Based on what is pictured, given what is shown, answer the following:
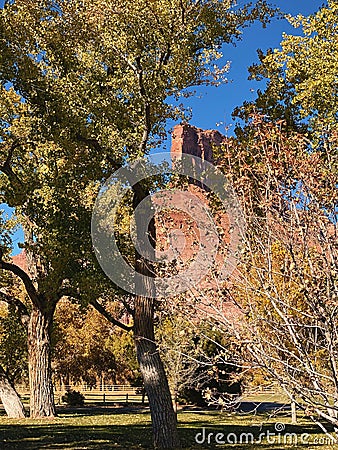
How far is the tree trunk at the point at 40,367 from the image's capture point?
19672mm

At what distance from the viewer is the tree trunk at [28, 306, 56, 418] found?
19.7 metres

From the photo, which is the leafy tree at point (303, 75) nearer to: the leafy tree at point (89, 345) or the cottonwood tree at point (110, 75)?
the cottonwood tree at point (110, 75)

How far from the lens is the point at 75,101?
1166 cm

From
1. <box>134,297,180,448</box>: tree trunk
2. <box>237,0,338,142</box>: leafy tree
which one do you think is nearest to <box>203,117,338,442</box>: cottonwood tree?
<box>134,297,180,448</box>: tree trunk

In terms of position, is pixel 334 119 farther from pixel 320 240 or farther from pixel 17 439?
pixel 17 439

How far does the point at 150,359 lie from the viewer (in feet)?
38.9

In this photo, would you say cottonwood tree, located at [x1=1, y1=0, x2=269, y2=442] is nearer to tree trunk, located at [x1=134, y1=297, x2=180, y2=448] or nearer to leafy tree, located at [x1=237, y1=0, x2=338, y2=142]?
tree trunk, located at [x1=134, y1=297, x2=180, y2=448]

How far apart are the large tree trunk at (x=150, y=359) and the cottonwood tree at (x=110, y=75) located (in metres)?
0.02

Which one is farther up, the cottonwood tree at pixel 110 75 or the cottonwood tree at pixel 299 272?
the cottonwood tree at pixel 110 75

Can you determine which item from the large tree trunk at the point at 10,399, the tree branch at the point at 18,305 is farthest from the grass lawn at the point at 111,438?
the tree branch at the point at 18,305

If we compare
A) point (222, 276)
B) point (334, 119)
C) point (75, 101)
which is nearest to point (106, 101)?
point (75, 101)

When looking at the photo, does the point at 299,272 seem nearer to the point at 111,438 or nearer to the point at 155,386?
the point at 155,386

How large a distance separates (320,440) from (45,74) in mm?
10997

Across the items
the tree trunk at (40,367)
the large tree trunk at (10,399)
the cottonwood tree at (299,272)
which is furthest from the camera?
the large tree trunk at (10,399)
